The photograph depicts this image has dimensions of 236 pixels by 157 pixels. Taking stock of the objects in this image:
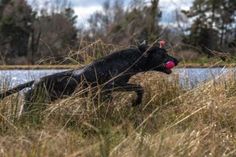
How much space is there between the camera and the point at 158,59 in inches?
323

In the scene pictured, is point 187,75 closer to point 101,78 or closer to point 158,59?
point 158,59

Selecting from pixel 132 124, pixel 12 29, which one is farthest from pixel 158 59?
pixel 12 29

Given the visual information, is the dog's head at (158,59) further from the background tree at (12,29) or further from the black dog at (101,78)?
the background tree at (12,29)

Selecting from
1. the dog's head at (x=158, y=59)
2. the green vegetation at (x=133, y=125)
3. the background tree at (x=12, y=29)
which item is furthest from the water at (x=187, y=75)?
the background tree at (x=12, y=29)

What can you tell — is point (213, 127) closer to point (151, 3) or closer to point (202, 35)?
point (151, 3)

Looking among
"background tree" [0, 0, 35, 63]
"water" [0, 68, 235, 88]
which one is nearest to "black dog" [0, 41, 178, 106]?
"water" [0, 68, 235, 88]

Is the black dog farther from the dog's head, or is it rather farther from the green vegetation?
the green vegetation

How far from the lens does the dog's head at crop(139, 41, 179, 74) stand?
8.09 meters

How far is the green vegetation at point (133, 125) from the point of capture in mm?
4980

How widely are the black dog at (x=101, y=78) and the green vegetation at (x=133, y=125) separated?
8.1 inches

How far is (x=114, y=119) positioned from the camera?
7199mm

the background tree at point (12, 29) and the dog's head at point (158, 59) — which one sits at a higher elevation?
the dog's head at point (158, 59)

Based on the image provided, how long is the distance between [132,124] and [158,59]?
1.84 metres

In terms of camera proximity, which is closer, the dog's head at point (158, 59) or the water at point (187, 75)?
the dog's head at point (158, 59)
